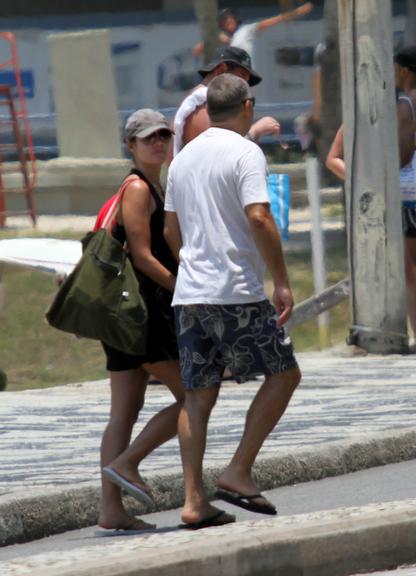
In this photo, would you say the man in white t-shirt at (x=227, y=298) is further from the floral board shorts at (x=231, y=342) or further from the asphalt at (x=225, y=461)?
the asphalt at (x=225, y=461)

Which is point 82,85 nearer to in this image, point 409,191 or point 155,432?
point 409,191

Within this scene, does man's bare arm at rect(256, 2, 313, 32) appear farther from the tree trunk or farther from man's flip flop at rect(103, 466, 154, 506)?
man's flip flop at rect(103, 466, 154, 506)

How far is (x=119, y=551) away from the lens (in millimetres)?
6797

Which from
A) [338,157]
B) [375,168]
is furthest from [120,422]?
[338,157]

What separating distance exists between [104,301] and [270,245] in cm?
71

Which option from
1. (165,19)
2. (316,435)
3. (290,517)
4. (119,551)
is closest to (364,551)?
(290,517)

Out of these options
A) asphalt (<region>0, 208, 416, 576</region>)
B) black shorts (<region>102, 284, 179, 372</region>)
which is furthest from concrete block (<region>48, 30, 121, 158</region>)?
black shorts (<region>102, 284, 179, 372</region>)

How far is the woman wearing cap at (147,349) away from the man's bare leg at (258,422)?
31cm

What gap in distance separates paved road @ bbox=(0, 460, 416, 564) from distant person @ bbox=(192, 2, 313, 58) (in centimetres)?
1133

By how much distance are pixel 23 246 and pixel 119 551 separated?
8.91m

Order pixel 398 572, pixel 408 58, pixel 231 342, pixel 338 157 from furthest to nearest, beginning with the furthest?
1. pixel 338 157
2. pixel 408 58
3. pixel 231 342
4. pixel 398 572

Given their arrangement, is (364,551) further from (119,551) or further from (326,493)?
(326,493)

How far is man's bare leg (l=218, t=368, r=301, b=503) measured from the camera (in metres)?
7.55

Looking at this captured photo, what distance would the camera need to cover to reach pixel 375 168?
12.8 m
